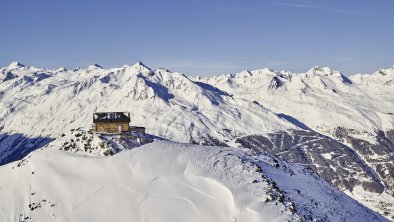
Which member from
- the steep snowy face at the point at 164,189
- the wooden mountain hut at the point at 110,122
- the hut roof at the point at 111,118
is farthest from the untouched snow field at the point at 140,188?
the hut roof at the point at 111,118

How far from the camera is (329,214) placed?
75938mm

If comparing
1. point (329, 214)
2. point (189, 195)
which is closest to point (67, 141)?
point (189, 195)

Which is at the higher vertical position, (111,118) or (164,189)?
(164,189)

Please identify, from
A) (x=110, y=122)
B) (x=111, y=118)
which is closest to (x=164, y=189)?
(x=110, y=122)

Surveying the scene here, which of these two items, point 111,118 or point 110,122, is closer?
point 110,122

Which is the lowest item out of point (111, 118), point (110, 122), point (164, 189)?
point (110, 122)

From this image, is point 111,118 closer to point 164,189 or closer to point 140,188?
point 140,188

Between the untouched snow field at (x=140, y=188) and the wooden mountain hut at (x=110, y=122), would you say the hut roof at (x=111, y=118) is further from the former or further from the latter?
the untouched snow field at (x=140, y=188)

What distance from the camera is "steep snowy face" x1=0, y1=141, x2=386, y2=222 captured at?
69.8 m

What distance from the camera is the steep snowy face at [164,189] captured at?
229 ft

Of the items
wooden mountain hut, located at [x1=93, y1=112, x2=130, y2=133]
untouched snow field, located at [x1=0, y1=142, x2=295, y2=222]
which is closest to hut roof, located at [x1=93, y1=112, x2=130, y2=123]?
wooden mountain hut, located at [x1=93, y1=112, x2=130, y2=133]

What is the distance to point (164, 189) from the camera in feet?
243

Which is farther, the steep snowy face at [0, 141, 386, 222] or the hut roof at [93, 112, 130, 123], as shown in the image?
the hut roof at [93, 112, 130, 123]

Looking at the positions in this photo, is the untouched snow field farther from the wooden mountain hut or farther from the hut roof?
the hut roof
